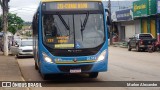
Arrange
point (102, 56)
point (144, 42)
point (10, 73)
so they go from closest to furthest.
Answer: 1. point (102, 56)
2. point (10, 73)
3. point (144, 42)

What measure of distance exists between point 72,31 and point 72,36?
18 cm

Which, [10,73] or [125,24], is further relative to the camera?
[125,24]

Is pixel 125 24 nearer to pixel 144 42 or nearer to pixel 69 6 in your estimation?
pixel 144 42

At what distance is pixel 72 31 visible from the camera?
540 inches

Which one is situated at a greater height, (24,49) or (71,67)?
(71,67)

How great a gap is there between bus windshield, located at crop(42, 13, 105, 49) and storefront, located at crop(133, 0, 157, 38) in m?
29.0

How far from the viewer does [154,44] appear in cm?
3638

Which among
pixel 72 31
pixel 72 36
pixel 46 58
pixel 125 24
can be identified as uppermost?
pixel 125 24

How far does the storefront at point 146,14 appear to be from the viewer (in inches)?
1679

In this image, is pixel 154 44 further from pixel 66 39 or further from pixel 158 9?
pixel 66 39

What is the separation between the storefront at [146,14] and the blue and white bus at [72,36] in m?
28.9

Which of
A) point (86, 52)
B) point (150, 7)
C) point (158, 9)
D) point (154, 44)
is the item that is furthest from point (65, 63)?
point (150, 7)

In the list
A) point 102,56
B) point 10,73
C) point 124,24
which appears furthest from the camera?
point 124,24

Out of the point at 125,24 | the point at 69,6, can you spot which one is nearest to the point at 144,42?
the point at 125,24
